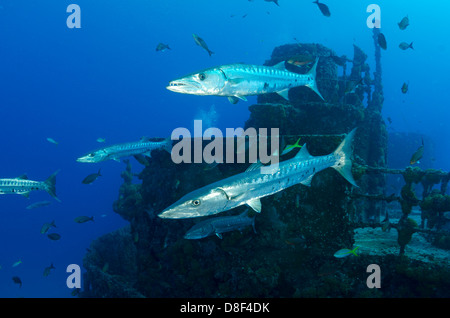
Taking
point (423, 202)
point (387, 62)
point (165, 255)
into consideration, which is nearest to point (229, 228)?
point (165, 255)

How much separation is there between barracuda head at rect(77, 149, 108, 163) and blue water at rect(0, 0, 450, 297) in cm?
8359

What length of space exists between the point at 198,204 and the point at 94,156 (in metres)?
5.55

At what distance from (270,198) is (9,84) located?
175 metres

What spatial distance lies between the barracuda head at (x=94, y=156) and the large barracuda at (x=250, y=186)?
515cm

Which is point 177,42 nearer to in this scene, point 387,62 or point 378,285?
point 387,62

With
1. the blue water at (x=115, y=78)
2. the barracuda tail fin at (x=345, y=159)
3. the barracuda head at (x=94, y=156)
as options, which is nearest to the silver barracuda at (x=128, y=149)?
the barracuda head at (x=94, y=156)

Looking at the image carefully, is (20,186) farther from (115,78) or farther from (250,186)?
(115,78)

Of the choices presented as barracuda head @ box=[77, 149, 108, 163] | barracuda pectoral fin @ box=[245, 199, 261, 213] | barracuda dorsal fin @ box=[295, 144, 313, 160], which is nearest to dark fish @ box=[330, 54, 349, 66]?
barracuda dorsal fin @ box=[295, 144, 313, 160]

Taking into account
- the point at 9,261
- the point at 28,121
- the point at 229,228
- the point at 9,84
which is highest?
the point at 9,84

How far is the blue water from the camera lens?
367ft

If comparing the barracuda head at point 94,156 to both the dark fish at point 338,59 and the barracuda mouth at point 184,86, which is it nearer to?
the barracuda mouth at point 184,86

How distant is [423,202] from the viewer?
5.79m

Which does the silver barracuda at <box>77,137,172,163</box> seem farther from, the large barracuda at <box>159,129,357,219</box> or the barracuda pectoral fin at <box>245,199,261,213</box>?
the barracuda pectoral fin at <box>245,199,261,213</box>

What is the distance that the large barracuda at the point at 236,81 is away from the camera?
384 centimetres
